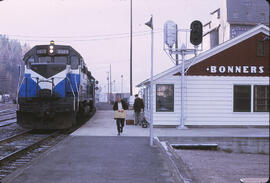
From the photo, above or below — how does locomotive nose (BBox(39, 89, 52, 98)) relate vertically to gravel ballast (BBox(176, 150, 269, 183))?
above

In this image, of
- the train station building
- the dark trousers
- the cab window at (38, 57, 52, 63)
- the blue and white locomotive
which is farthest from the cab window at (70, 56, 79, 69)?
the train station building

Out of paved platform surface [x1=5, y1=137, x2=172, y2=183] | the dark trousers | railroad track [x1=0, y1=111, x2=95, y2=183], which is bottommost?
railroad track [x1=0, y1=111, x2=95, y2=183]

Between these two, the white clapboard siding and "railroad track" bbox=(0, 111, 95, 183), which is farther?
the white clapboard siding

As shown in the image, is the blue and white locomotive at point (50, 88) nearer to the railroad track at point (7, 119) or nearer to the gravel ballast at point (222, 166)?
the railroad track at point (7, 119)

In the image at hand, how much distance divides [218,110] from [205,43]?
35.9 metres

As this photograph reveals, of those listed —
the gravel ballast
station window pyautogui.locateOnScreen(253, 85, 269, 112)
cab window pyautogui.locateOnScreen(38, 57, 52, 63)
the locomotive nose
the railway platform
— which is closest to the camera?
station window pyautogui.locateOnScreen(253, 85, 269, 112)

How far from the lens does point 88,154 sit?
338 inches

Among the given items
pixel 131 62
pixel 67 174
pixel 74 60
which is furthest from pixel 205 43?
pixel 67 174

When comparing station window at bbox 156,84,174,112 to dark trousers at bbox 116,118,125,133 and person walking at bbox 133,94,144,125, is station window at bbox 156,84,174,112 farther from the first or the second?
dark trousers at bbox 116,118,125,133

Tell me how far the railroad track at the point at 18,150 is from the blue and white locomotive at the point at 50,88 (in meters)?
0.88

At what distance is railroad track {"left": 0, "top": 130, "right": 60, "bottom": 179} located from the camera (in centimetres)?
782

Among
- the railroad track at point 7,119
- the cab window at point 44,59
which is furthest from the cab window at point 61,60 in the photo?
the railroad track at point 7,119

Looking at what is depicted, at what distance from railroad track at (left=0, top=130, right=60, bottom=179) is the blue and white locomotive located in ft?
2.87

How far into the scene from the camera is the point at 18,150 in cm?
966
